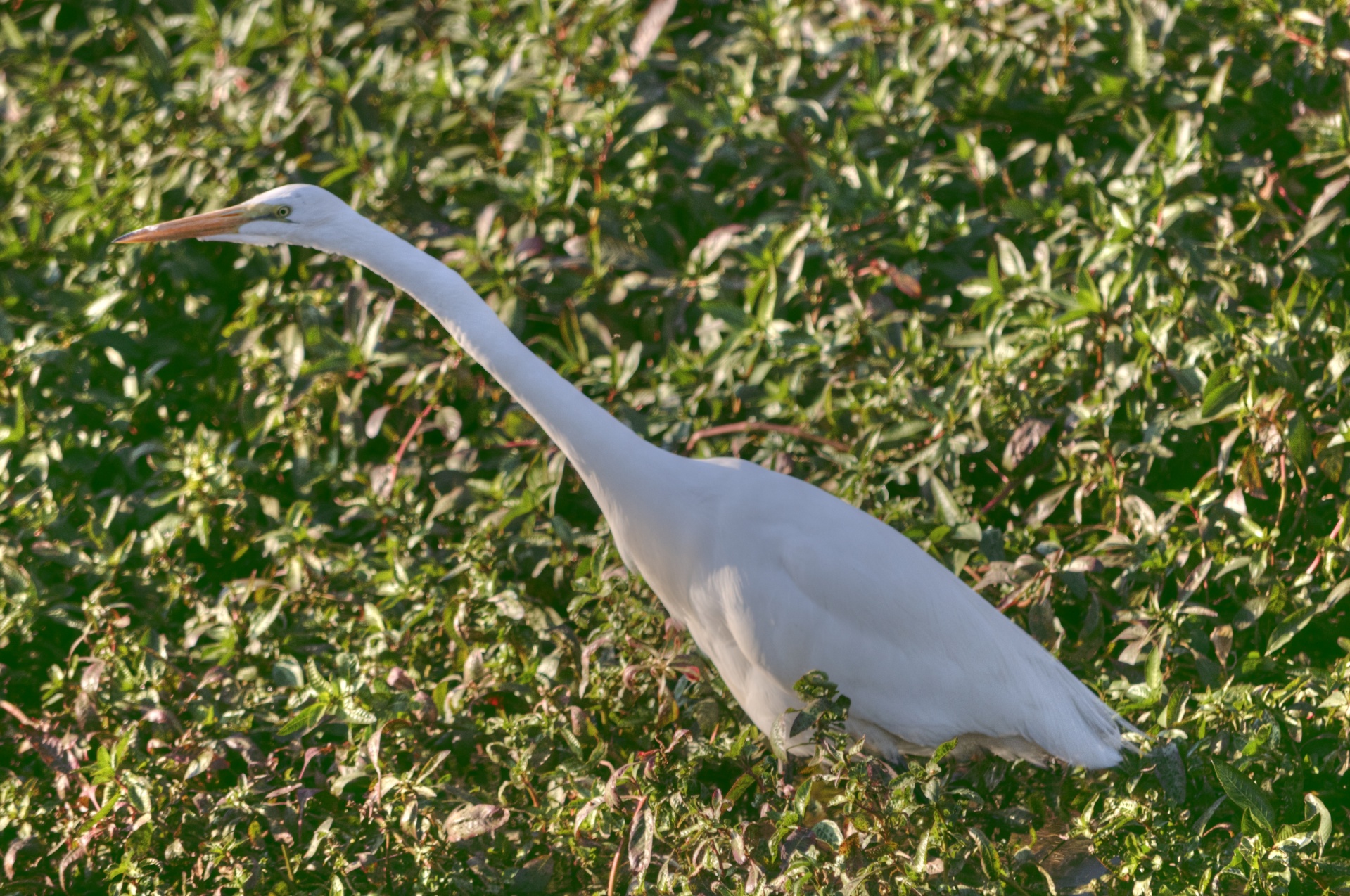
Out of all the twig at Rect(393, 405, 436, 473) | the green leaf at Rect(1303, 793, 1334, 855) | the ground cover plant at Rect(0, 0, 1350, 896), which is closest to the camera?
the green leaf at Rect(1303, 793, 1334, 855)

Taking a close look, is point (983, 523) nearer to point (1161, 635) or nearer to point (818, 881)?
point (1161, 635)

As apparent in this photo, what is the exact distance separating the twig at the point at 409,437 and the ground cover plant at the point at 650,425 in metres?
0.05

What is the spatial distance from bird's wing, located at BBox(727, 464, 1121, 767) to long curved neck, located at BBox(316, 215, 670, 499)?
0.78 ft

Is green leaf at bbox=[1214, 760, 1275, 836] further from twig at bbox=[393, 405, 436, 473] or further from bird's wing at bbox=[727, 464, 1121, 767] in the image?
twig at bbox=[393, 405, 436, 473]

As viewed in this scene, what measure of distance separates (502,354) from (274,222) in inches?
17.2

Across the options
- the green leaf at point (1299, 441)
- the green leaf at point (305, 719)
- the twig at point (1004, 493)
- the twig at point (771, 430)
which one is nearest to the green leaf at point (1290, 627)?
the green leaf at point (1299, 441)

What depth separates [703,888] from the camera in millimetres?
1657

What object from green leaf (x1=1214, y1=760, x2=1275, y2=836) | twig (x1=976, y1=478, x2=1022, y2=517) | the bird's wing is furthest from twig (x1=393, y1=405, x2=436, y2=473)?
green leaf (x1=1214, y1=760, x2=1275, y2=836)

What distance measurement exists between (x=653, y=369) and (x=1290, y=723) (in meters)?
1.47

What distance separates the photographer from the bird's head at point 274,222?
1.94 m

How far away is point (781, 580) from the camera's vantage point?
79.4 inches

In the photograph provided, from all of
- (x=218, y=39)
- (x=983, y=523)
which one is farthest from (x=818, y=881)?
(x=218, y=39)

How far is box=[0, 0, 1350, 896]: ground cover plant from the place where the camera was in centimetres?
189

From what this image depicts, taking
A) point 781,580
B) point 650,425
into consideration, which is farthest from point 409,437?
point 781,580
